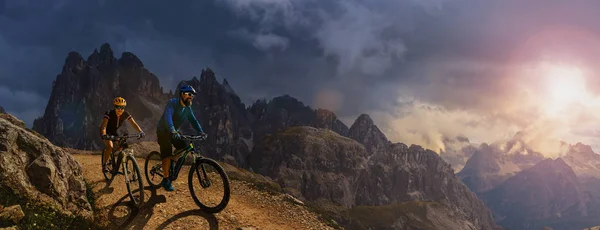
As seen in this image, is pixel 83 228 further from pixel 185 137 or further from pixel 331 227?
pixel 331 227

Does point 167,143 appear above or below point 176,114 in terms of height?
below

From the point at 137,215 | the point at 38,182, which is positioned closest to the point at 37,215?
the point at 38,182

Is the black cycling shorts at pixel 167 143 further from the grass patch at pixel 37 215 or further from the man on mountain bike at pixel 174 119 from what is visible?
the grass patch at pixel 37 215

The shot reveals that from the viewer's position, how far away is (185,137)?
1452 cm

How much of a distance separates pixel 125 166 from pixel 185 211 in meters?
3.03

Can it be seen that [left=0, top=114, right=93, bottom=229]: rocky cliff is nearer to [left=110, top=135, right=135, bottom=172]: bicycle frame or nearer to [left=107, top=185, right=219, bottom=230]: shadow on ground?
[left=107, top=185, right=219, bottom=230]: shadow on ground

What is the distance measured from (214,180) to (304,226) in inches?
207

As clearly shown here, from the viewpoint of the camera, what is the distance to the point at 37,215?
12.3 metres

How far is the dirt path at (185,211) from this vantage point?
Answer: 14.5 m

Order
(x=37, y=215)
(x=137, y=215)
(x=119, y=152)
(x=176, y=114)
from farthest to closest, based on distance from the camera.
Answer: (x=119, y=152)
(x=176, y=114)
(x=137, y=215)
(x=37, y=215)

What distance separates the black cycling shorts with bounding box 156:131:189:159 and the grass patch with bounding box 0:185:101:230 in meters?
3.75

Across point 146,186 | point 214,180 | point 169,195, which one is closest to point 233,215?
point 214,180

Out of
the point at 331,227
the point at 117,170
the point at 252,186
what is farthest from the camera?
the point at 252,186

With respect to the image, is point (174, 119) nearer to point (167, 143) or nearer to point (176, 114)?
point (176, 114)
